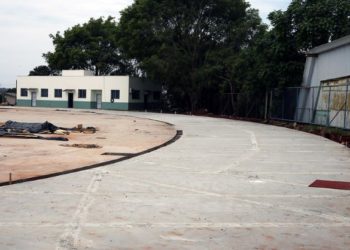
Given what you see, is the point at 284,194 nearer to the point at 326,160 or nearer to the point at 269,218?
the point at 269,218

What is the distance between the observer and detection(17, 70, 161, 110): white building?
2502 inches

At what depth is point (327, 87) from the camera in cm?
2911

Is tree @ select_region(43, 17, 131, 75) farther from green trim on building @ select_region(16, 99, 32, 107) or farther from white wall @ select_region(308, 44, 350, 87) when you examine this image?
white wall @ select_region(308, 44, 350, 87)

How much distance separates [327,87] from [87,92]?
42.0 metres

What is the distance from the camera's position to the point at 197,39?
57031 mm

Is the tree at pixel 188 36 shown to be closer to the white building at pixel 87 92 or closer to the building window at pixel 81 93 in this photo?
the white building at pixel 87 92

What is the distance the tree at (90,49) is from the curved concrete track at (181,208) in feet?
202

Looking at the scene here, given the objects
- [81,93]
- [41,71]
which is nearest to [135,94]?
[81,93]

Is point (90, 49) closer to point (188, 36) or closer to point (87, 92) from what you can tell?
point (87, 92)

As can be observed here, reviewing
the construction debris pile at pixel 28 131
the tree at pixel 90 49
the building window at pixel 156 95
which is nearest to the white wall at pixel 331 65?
the construction debris pile at pixel 28 131

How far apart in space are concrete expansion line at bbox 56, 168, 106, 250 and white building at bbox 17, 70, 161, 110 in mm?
53099

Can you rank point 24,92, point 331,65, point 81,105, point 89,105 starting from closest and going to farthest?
point 331,65, point 89,105, point 81,105, point 24,92

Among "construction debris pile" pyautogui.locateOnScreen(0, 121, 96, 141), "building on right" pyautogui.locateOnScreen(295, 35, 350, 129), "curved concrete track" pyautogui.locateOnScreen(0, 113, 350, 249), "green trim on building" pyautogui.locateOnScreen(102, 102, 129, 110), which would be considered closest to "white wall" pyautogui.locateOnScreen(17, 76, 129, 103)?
"green trim on building" pyautogui.locateOnScreen(102, 102, 129, 110)

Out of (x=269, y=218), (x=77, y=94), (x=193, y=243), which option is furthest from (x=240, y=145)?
(x=77, y=94)
